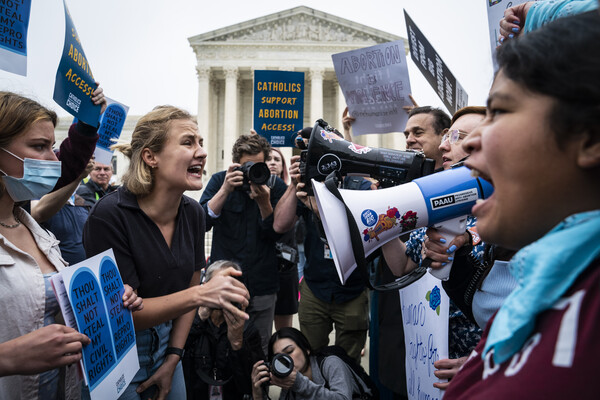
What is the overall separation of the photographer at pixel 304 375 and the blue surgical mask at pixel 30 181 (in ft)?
5.83

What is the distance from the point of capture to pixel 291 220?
3617mm

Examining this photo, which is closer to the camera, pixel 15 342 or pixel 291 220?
pixel 15 342

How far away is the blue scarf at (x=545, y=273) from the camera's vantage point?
0.58 metres

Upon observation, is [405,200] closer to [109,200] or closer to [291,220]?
[109,200]

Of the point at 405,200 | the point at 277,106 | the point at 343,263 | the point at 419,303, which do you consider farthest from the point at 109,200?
the point at 277,106

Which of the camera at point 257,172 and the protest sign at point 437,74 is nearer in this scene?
the camera at point 257,172

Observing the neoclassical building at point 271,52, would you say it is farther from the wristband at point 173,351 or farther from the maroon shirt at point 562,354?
the maroon shirt at point 562,354

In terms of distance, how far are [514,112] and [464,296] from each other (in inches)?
45.0

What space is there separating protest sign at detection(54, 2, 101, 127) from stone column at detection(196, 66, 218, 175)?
1205 inches

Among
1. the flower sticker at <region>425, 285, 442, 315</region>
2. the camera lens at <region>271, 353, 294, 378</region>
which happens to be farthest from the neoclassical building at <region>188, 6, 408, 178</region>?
the flower sticker at <region>425, 285, 442, 315</region>

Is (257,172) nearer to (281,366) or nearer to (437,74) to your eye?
(281,366)

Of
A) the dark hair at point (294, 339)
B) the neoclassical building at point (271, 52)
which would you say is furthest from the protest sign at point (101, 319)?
the neoclassical building at point (271, 52)

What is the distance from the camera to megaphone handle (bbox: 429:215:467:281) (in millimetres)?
1663

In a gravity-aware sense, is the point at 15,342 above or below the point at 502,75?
below
